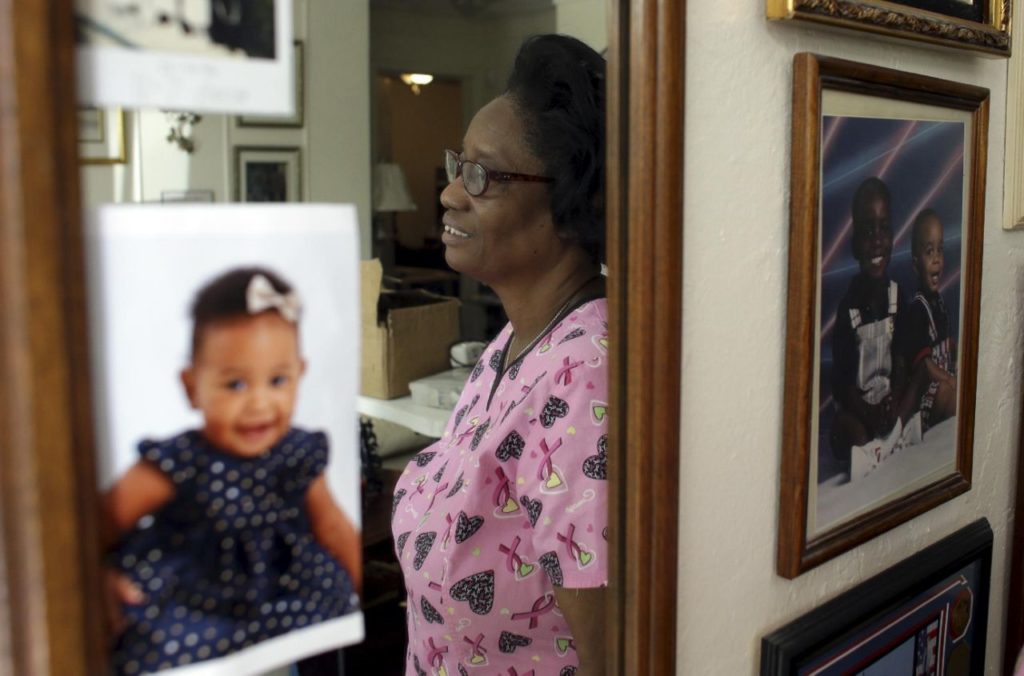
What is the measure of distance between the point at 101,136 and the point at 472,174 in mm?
468

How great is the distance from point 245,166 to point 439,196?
356 mm

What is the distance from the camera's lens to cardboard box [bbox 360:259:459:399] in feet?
2.53

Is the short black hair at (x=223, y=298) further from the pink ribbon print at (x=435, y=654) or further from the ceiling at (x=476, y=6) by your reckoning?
the pink ribbon print at (x=435, y=654)

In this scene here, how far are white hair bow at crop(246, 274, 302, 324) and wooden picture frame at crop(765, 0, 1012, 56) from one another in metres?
0.57

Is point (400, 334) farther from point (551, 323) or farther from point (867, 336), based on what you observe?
point (867, 336)

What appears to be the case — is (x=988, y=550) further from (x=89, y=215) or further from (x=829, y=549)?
(x=89, y=215)

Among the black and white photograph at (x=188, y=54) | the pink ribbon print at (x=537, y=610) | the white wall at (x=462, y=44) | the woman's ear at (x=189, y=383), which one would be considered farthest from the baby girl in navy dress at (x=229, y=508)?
the pink ribbon print at (x=537, y=610)

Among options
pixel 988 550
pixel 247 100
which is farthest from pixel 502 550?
pixel 988 550

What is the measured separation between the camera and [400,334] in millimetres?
869

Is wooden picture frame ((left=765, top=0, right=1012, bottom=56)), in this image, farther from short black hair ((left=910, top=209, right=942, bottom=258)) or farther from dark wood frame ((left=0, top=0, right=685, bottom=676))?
dark wood frame ((left=0, top=0, right=685, bottom=676))

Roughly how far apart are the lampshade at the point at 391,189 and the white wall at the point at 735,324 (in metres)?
0.24

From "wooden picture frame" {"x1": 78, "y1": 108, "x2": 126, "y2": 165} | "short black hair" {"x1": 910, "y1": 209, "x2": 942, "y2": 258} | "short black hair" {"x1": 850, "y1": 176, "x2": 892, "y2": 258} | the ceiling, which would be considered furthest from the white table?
"short black hair" {"x1": 910, "y1": 209, "x2": 942, "y2": 258}

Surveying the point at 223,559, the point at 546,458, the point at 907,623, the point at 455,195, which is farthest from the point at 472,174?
the point at 907,623

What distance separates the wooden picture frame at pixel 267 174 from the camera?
0.60 metres
